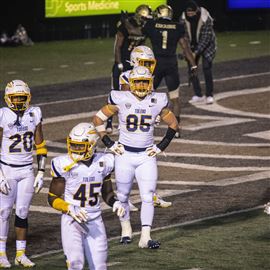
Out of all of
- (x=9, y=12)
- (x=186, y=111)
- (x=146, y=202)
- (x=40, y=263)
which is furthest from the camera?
(x=9, y=12)

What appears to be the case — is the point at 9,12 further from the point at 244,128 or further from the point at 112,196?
the point at 112,196

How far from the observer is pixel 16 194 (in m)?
13.3

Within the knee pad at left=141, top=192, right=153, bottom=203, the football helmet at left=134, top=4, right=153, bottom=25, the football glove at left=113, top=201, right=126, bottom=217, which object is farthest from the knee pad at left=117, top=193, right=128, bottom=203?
the football helmet at left=134, top=4, right=153, bottom=25

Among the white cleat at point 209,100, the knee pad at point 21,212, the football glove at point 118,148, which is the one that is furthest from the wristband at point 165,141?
the white cleat at point 209,100

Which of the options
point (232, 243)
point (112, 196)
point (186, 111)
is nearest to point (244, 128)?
point (186, 111)

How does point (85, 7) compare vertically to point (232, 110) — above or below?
above

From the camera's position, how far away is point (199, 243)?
1389cm

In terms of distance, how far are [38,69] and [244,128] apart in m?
10.2

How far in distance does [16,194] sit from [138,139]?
5.51 feet

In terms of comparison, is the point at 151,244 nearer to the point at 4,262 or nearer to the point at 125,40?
the point at 4,262

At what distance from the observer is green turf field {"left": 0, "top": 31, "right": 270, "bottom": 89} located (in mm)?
29938

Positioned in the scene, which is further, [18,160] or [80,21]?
[80,21]

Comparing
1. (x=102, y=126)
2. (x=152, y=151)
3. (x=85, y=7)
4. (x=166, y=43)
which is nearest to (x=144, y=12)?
(x=166, y=43)

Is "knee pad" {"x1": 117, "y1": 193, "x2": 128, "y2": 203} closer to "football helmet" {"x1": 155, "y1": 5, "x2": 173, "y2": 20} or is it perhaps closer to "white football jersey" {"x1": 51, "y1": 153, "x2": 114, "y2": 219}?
"white football jersey" {"x1": 51, "y1": 153, "x2": 114, "y2": 219}
